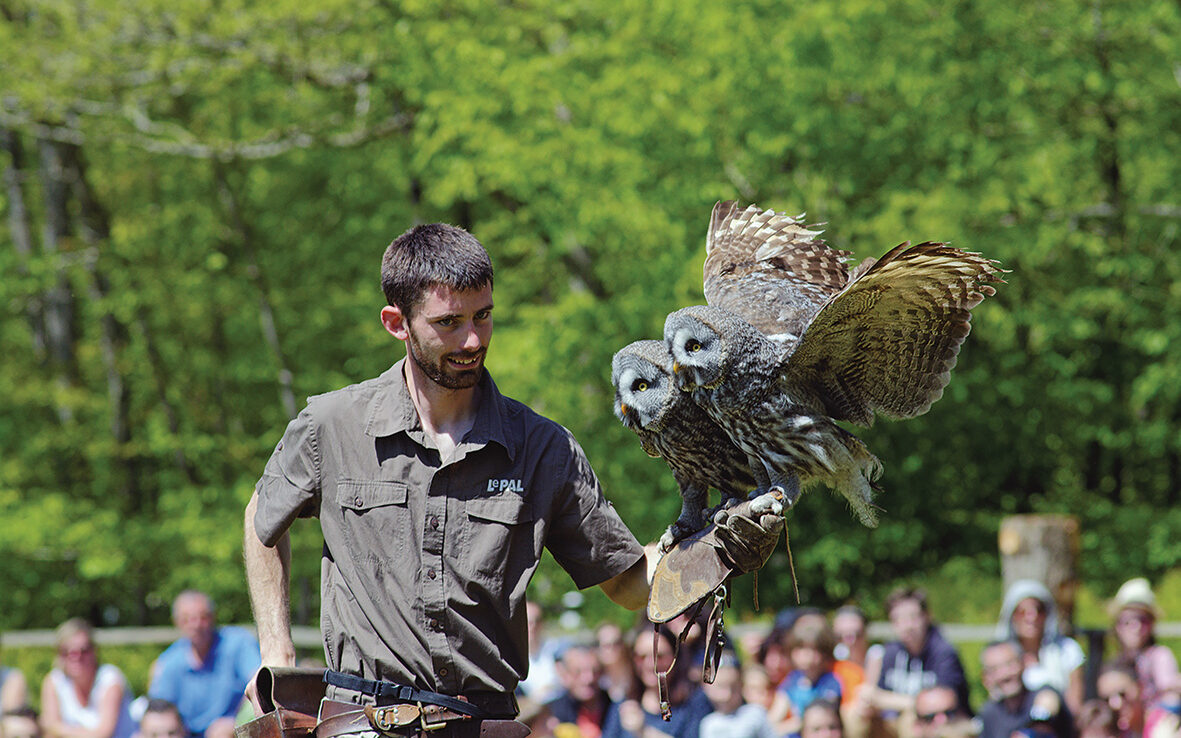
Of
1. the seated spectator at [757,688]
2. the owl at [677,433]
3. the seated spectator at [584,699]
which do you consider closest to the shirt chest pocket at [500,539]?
the owl at [677,433]

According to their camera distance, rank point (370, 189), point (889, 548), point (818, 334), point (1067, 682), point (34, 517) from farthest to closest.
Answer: point (370, 189)
point (34, 517)
point (889, 548)
point (1067, 682)
point (818, 334)

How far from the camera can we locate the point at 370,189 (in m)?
15.3

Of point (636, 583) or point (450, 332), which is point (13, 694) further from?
point (450, 332)

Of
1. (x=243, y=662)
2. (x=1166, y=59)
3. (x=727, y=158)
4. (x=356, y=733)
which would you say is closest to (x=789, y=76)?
(x=727, y=158)

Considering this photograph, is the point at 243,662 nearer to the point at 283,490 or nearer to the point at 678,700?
the point at 678,700

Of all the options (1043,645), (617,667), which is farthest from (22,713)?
(1043,645)

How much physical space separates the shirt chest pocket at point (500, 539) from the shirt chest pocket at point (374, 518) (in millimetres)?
145

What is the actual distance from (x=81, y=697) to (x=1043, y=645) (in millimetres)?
4914

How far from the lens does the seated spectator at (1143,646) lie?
244 inches

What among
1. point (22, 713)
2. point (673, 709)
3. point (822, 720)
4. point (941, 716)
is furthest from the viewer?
point (22, 713)

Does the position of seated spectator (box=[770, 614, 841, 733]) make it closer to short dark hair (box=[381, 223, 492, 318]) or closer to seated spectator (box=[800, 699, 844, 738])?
seated spectator (box=[800, 699, 844, 738])

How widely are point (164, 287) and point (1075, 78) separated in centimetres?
1001

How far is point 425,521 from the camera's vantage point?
297 cm

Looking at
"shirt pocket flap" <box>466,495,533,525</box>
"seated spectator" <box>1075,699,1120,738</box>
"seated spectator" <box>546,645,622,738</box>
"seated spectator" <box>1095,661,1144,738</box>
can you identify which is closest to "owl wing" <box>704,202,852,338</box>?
"shirt pocket flap" <box>466,495,533,525</box>
